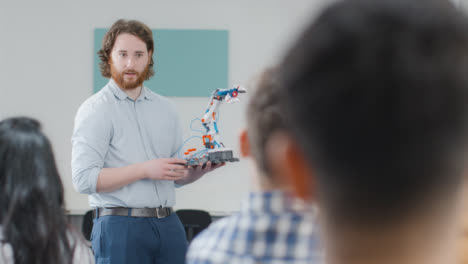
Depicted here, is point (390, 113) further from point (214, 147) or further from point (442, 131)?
point (214, 147)

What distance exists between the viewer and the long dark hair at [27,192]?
1210 millimetres

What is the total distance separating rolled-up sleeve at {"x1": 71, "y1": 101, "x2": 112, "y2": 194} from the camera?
2.03 meters

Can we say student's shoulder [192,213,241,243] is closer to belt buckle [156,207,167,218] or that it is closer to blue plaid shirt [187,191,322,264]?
blue plaid shirt [187,191,322,264]

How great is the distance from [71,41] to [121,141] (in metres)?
2.52

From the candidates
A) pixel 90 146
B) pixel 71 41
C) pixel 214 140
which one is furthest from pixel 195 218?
pixel 71 41

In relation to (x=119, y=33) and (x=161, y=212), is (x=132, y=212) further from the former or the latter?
(x=119, y=33)

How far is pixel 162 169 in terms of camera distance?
2.03m

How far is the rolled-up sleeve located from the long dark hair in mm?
768

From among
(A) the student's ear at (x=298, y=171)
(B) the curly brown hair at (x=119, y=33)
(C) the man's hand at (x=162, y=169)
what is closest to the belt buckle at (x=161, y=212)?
(C) the man's hand at (x=162, y=169)

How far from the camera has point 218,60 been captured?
427 centimetres

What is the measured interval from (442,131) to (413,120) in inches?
0.9

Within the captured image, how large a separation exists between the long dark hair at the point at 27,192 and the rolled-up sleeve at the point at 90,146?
0.77 metres

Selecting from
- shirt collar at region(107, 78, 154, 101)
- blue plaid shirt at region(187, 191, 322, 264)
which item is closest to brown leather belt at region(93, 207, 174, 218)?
shirt collar at region(107, 78, 154, 101)

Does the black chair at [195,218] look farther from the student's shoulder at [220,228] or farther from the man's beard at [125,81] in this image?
the student's shoulder at [220,228]
